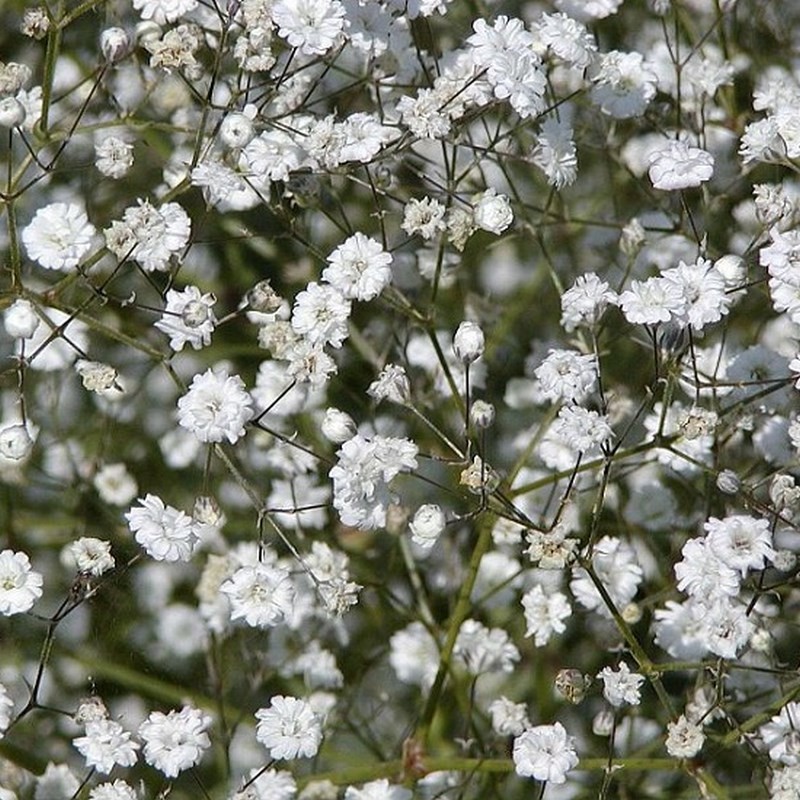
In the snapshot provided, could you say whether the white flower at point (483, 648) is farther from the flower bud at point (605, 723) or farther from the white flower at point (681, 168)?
the white flower at point (681, 168)

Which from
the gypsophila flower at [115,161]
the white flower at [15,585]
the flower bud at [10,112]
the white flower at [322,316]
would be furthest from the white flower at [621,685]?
the flower bud at [10,112]

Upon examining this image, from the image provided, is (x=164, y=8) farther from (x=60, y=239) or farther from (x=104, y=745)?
(x=104, y=745)

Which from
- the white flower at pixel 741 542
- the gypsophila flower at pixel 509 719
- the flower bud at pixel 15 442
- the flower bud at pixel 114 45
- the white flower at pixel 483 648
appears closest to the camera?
the white flower at pixel 741 542

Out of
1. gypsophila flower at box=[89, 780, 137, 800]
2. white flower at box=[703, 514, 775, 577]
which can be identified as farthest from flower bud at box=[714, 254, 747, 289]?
gypsophila flower at box=[89, 780, 137, 800]

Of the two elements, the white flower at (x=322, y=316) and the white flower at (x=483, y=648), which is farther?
the white flower at (x=483, y=648)

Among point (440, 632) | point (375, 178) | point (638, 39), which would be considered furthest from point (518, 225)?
point (638, 39)

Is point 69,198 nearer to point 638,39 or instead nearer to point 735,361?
point 638,39

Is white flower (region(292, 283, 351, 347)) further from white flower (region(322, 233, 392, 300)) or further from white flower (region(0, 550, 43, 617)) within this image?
white flower (region(0, 550, 43, 617))
